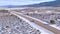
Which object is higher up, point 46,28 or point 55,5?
point 46,28

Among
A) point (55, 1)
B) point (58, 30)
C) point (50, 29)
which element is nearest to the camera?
point (58, 30)

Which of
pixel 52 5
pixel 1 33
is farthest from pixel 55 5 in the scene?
pixel 1 33

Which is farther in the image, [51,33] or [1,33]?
[1,33]

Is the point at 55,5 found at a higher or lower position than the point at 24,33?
lower

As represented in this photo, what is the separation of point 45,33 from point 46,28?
1317 mm

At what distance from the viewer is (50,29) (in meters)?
11.6

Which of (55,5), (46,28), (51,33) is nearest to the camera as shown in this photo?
(51,33)

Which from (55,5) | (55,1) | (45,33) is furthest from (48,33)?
(55,5)

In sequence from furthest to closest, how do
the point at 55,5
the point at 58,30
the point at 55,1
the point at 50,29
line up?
the point at 55,5, the point at 55,1, the point at 50,29, the point at 58,30

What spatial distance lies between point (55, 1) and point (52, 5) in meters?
5.80

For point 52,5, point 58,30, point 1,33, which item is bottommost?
point 52,5

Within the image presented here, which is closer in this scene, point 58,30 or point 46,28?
point 58,30

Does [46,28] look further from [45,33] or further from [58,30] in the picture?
[58,30]

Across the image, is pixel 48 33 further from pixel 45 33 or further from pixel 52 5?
pixel 52 5
